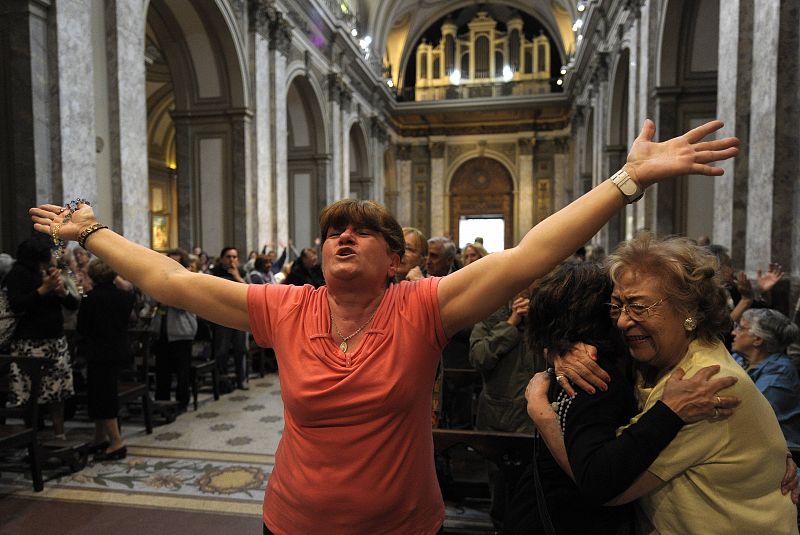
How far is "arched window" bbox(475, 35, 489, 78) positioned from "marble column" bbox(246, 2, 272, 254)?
13.3 meters

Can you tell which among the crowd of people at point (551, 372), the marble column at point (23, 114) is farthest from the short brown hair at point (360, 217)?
the marble column at point (23, 114)

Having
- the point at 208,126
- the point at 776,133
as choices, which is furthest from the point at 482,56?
the point at 776,133

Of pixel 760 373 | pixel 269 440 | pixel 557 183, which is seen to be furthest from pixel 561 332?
pixel 557 183

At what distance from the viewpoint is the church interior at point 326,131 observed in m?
4.29

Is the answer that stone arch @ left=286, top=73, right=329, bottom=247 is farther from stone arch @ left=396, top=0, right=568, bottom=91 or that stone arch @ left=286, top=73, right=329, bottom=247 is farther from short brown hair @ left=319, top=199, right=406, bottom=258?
short brown hair @ left=319, top=199, right=406, bottom=258

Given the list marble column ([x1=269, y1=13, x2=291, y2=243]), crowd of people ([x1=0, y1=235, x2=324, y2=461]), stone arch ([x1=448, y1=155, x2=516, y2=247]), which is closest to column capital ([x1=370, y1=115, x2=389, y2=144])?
stone arch ([x1=448, y1=155, x2=516, y2=247])

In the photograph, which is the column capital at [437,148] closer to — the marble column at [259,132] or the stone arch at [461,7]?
the stone arch at [461,7]

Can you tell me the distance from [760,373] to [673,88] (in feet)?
21.2

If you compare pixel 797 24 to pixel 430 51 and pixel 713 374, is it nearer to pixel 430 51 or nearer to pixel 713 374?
pixel 713 374

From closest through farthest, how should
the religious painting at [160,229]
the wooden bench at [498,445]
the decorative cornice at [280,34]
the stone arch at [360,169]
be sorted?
the wooden bench at [498,445], the decorative cornice at [280,34], the stone arch at [360,169], the religious painting at [160,229]

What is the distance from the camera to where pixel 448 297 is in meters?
1.32

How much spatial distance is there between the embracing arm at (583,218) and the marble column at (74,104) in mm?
5482

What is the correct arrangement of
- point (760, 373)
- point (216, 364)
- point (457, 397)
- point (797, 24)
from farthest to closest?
point (216, 364) < point (797, 24) < point (457, 397) < point (760, 373)

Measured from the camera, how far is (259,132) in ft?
31.7
